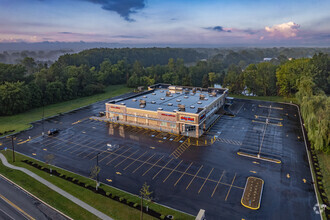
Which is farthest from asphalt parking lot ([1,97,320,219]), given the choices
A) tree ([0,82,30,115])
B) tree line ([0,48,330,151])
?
tree ([0,82,30,115])

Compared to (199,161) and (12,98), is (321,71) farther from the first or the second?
(12,98)

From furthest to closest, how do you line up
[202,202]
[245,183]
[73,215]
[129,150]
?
[129,150]
[245,183]
[202,202]
[73,215]

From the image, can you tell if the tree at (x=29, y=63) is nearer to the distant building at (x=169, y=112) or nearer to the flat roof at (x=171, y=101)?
the flat roof at (x=171, y=101)

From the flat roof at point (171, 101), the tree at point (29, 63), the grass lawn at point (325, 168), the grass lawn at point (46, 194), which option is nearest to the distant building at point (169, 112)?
the flat roof at point (171, 101)

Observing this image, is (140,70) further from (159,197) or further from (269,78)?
(159,197)

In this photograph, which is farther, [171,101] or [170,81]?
[170,81]

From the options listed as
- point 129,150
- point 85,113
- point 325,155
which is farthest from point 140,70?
point 325,155

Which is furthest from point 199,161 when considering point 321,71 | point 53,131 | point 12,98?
point 321,71
